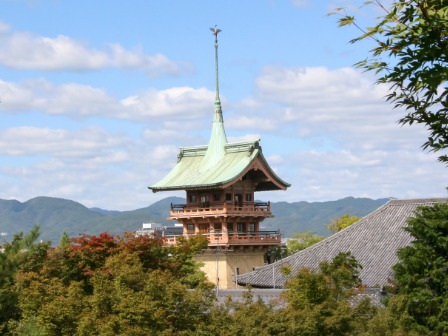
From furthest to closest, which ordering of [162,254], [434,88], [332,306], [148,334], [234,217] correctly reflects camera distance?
[234,217], [162,254], [332,306], [148,334], [434,88]

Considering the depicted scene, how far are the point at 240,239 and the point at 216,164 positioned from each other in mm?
5354

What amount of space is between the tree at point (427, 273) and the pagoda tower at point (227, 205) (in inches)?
1272

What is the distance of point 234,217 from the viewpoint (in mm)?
54938

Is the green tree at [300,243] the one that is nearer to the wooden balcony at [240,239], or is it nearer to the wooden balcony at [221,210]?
the wooden balcony at [240,239]

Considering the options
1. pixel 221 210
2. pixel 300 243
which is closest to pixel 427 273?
pixel 221 210

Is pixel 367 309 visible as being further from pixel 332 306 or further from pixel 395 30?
pixel 395 30

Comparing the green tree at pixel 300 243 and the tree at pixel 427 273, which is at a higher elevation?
the green tree at pixel 300 243

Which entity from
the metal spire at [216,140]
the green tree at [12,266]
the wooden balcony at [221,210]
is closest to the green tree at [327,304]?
the green tree at [12,266]

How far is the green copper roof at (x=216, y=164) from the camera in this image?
2141 inches

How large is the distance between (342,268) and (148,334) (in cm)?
570

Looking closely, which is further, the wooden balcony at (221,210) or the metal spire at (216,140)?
the metal spire at (216,140)

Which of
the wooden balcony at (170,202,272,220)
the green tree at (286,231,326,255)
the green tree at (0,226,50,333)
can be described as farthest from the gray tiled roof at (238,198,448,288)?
the green tree at (286,231,326,255)

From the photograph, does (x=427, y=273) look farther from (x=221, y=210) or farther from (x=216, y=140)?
(x=216, y=140)

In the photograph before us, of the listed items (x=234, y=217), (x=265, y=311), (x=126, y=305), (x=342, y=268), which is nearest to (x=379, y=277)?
(x=342, y=268)
